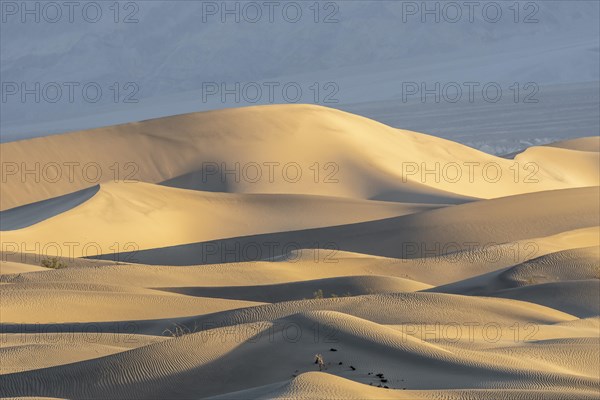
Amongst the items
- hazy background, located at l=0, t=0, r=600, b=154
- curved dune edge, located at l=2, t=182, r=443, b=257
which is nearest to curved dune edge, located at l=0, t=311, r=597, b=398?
curved dune edge, located at l=2, t=182, r=443, b=257

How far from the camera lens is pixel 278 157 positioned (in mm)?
39656

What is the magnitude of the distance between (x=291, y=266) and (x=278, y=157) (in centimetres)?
2016

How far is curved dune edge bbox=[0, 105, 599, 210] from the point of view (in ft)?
123

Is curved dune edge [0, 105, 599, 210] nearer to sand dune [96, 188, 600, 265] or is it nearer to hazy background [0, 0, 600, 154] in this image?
sand dune [96, 188, 600, 265]

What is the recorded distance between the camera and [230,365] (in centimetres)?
939

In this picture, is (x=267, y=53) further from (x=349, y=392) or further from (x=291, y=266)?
(x=349, y=392)

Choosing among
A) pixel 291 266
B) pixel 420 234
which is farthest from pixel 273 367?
pixel 420 234

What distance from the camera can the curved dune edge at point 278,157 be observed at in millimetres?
37344

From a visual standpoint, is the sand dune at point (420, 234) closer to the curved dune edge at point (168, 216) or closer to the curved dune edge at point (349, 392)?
the curved dune edge at point (168, 216)

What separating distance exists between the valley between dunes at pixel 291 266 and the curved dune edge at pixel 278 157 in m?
0.09

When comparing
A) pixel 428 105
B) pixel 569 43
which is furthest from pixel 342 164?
pixel 569 43

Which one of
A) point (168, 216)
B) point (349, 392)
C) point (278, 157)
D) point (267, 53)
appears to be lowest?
point (349, 392)

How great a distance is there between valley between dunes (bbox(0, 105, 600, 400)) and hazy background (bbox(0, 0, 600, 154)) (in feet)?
237

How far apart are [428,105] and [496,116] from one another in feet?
51.0
